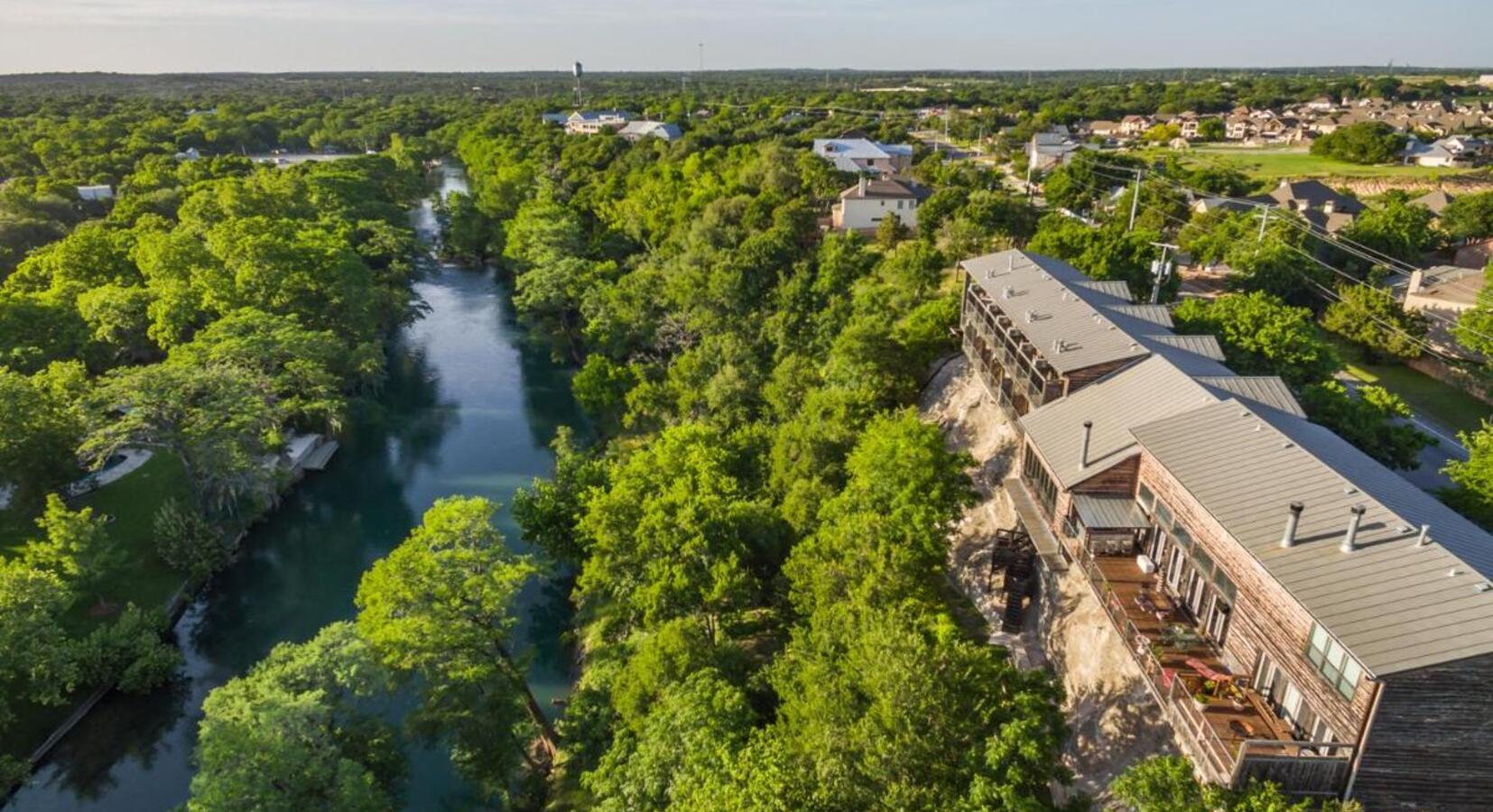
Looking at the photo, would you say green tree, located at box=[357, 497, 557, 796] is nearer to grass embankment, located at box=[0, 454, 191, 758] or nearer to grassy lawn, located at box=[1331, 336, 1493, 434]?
grass embankment, located at box=[0, 454, 191, 758]

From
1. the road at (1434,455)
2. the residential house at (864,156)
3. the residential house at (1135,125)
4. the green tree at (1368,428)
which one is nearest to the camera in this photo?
the green tree at (1368,428)

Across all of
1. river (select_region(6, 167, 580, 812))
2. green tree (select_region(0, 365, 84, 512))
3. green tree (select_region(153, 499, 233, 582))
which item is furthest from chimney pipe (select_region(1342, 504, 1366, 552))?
green tree (select_region(0, 365, 84, 512))

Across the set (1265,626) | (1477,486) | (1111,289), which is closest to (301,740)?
(1265,626)

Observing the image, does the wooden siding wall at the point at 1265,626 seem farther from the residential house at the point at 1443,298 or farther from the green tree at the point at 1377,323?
the residential house at the point at 1443,298

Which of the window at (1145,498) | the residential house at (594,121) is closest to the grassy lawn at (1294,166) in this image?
the window at (1145,498)

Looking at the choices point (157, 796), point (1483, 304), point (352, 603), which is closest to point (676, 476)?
point (352, 603)

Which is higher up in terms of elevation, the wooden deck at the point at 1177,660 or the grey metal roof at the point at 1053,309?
the grey metal roof at the point at 1053,309

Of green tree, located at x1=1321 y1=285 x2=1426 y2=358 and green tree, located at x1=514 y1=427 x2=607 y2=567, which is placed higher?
green tree, located at x1=1321 y1=285 x2=1426 y2=358
